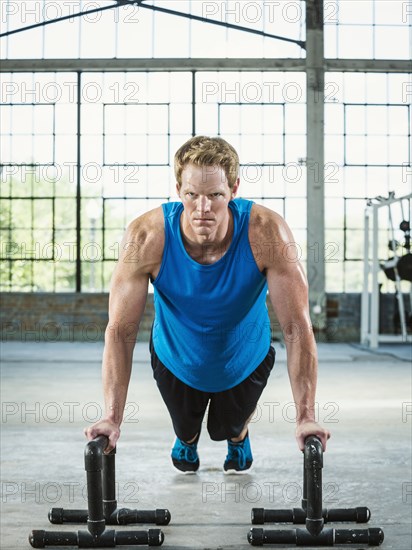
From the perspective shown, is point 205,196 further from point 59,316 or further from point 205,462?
point 59,316

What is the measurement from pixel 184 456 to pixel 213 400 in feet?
1.42

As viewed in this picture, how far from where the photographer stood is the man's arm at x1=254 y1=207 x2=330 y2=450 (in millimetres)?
2592

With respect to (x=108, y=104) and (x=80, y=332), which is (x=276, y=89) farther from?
(x=80, y=332)

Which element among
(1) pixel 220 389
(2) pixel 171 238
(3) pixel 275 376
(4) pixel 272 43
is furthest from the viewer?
(4) pixel 272 43

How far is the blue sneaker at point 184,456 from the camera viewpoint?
144 inches

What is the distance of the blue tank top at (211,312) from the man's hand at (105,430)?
1.64 ft

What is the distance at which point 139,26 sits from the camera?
14117 mm

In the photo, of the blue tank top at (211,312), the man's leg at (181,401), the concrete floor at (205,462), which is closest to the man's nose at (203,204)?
the blue tank top at (211,312)

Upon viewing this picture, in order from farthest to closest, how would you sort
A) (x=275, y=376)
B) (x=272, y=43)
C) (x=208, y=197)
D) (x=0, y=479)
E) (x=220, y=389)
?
(x=272, y=43) < (x=275, y=376) < (x=0, y=479) < (x=220, y=389) < (x=208, y=197)

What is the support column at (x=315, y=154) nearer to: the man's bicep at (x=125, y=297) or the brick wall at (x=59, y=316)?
the brick wall at (x=59, y=316)

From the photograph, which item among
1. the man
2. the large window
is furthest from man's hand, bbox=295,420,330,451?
the large window

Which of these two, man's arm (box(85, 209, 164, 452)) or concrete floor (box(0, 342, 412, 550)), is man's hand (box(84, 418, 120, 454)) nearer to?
man's arm (box(85, 209, 164, 452))

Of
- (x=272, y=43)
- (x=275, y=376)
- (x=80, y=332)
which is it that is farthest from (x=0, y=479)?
(x=272, y=43)

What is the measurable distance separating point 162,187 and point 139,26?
2673 millimetres
